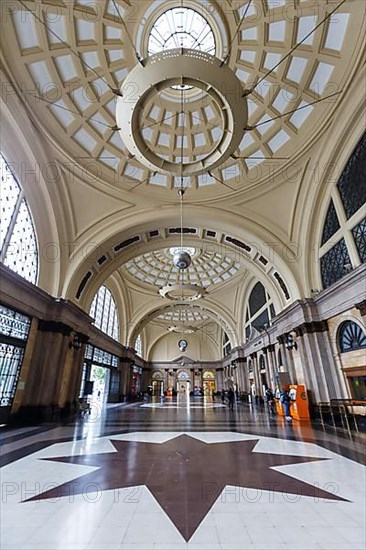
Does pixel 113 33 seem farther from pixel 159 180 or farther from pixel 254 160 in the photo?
pixel 254 160

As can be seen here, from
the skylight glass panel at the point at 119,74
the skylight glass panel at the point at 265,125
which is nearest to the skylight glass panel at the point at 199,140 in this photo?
the skylight glass panel at the point at 265,125

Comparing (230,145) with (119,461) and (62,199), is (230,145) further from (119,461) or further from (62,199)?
(62,199)

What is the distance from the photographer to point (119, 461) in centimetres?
445

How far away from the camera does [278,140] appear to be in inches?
393

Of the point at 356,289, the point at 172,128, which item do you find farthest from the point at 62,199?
the point at 356,289

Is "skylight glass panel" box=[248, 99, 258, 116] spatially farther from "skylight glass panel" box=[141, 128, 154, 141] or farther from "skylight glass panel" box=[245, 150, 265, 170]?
"skylight glass panel" box=[141, 128, 154, 141]

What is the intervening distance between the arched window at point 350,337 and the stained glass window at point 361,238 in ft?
7.88

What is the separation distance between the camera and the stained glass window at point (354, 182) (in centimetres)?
848

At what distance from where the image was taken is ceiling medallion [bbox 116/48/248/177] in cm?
435

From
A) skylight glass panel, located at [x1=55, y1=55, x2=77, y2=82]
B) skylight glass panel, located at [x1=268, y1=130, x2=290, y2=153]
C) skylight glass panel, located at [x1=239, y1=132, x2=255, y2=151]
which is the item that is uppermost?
skylight glass panel, located at [x1=55, y1=55, x2=77, y2=82]

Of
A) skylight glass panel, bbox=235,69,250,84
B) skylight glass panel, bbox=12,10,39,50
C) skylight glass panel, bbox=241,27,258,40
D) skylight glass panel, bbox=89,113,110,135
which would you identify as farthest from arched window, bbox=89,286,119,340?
skylight glass panel, bbox=241,27,258,40

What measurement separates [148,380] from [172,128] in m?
30.6

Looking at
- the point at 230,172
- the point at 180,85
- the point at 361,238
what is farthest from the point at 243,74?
the point at 361,238

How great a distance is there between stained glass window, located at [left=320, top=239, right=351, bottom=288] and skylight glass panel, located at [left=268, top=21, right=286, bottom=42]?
6.81 meters
